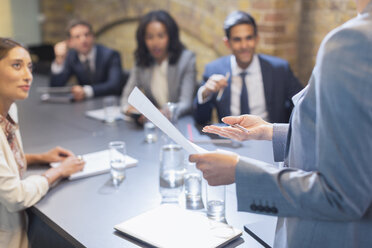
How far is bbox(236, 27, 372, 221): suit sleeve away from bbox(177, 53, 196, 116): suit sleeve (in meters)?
1.94

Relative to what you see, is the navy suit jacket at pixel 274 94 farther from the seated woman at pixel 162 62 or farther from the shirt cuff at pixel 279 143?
the shirt cuff at pixel 279 143

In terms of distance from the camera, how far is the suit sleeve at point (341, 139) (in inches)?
30.5

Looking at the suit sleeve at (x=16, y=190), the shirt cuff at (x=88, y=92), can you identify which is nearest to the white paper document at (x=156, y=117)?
the suit sleeve at (x=16, y=190)

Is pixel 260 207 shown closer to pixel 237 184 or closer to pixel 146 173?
pixel 237 184

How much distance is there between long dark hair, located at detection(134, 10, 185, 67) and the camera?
3.01m

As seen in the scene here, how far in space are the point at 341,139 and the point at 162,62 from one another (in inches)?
93.1

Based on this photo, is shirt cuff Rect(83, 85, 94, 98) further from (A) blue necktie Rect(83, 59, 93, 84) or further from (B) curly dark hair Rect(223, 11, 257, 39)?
(B) curly dark hair Rect(223, 11, 257, 39)

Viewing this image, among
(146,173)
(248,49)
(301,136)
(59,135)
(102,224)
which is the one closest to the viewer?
(301,136)

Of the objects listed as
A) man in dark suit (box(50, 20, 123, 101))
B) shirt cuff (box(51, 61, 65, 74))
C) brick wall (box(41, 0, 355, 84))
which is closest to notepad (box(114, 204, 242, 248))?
brick wall (box(41, 0, 355, 84))

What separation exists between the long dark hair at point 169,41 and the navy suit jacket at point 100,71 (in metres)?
0.54

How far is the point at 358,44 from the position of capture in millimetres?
780

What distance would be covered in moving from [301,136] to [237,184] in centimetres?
17

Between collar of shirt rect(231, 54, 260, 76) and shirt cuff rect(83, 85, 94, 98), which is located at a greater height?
collar of shirt rect(231, 54, 260, 76)

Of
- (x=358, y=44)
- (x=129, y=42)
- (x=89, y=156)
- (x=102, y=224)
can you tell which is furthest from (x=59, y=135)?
(x=129, y=42)
